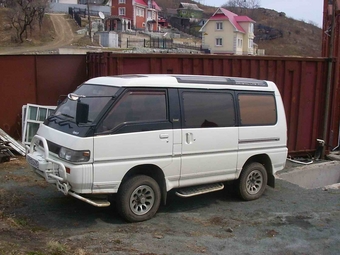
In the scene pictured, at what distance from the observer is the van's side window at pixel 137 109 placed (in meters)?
Answer: 5.86

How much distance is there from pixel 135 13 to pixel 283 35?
3201 centimetres

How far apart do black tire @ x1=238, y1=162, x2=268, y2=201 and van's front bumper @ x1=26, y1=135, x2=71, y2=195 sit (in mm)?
3276

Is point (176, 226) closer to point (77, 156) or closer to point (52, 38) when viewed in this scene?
point (77, 156)

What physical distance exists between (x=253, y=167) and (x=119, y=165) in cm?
282

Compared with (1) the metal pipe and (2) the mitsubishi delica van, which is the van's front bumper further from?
(1) the metal pipe

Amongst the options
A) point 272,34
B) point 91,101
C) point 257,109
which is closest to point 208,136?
point 257,109

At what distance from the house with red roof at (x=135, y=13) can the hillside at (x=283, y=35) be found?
21.2 meters

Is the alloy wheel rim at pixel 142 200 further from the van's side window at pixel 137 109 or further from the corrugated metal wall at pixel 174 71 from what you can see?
the corrugated metal wall at pixel 174 71

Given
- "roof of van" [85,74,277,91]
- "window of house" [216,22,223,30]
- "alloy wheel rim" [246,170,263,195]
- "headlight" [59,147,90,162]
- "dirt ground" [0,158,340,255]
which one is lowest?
"dirt ground" [0,158,340,255]

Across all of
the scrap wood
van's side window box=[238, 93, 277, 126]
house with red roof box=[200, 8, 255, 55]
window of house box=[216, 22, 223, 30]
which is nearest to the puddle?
van's side window box=[238, 93, 277, 126]

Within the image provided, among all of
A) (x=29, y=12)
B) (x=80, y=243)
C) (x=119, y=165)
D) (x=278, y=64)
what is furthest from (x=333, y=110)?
(x=29, y=12)

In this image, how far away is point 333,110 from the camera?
40.7 feet

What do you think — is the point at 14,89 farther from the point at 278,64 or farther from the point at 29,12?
the point at 29,12

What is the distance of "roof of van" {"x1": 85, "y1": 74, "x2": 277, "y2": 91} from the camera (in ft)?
20.5
